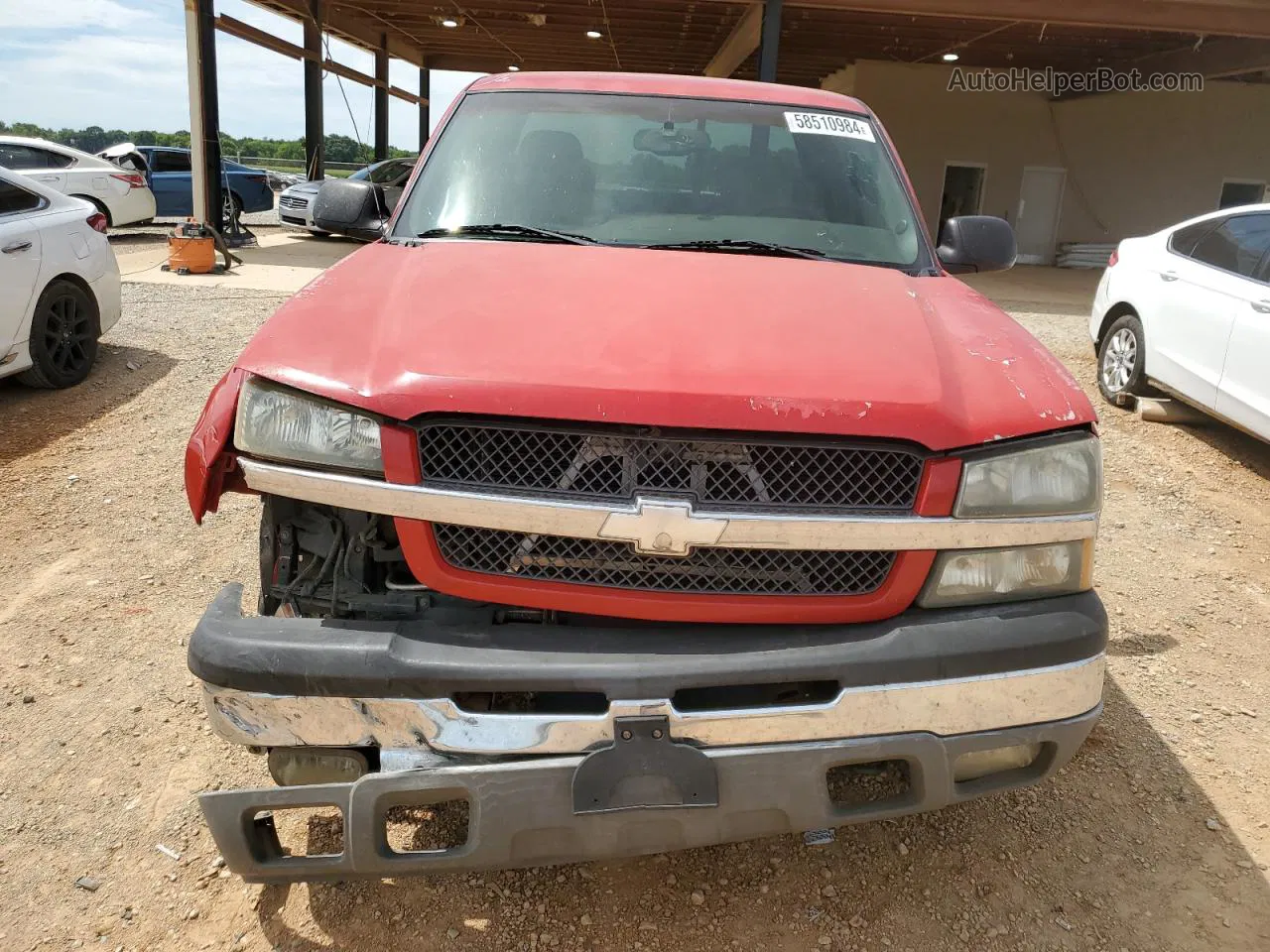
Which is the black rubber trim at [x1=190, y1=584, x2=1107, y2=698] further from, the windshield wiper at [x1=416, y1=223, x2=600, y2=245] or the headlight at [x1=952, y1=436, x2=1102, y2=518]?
the windshield wiper at [x1=416, y1=223, x2=600, y2=245]

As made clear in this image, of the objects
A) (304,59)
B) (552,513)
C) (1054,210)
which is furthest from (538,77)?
(1054,210)

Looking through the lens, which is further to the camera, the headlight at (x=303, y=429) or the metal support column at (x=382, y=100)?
the metal support column at (x=382, y=100)

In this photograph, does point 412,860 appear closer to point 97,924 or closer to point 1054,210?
point 97,924

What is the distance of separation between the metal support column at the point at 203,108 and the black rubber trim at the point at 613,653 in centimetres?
1330

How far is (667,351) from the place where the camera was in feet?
6.61

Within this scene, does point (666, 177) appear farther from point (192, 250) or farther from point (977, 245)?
point (192, 250)

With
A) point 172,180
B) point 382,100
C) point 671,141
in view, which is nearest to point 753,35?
point 671,141

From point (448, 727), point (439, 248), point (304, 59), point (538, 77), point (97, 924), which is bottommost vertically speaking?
point (97, 924)

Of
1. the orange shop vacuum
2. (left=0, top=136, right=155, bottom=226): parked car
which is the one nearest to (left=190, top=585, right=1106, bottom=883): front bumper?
the orange shop vacuum

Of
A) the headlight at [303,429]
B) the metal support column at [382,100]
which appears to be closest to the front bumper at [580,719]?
the headlight at [303,429]

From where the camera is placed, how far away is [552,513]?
189 cm

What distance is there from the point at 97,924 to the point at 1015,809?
2.47 m

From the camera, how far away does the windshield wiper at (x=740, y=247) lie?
290 centimetres

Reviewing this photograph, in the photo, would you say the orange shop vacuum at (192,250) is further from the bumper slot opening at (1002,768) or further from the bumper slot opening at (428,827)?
the bumper slot opening at (1002,768)
